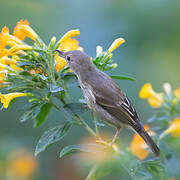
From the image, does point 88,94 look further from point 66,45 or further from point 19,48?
point 19,48

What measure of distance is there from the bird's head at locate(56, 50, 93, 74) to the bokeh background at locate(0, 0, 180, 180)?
1.82 m

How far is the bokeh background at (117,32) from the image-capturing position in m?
5.24

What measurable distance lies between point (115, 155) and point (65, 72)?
2.37ft

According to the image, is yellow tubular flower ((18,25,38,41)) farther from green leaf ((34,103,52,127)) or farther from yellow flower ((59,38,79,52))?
green leaf ((34,103,52,127))

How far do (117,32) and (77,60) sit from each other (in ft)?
8.91

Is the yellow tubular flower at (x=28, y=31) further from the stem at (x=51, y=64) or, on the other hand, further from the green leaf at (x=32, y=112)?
the green leaf at (x=32, y=112)

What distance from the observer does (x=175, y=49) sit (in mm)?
5594

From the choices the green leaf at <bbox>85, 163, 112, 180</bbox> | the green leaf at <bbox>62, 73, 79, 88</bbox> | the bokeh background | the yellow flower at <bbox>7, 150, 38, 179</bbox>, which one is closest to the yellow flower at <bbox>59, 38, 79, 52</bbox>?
the green leaf at <bbox>62, 73, 79, 88</bbox>

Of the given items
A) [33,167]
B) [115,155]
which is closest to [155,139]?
[115,155]

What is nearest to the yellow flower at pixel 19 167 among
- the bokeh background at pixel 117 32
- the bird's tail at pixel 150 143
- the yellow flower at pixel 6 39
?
the bokeh background at pixel 117 32

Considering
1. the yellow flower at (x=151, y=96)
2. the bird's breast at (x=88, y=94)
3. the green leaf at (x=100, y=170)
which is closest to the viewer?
the green leaf at (x=100, y=170)

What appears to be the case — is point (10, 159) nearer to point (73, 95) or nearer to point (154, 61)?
point (73, 95)

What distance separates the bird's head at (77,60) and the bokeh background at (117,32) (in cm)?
182

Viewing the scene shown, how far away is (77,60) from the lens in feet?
10.1
